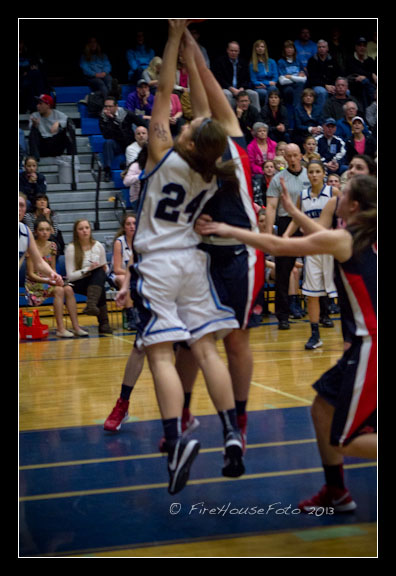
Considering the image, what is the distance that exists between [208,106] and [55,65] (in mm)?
7618

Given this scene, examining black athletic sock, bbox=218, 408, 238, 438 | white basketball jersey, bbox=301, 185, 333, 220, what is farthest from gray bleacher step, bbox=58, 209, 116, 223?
black athletic sock, bbox=218, 408, 238, 438

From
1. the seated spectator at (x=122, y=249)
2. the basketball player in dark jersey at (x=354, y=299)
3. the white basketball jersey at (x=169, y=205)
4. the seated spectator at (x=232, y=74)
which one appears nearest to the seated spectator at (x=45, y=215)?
the seated spectator at (x=122, y=249)

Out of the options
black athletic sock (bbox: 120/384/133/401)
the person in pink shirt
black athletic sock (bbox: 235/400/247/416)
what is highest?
the person in pink shirt

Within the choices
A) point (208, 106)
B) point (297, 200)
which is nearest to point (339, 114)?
point (297, 200)

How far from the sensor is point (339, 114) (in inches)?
476

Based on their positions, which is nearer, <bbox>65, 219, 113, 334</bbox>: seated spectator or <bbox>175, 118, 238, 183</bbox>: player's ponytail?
<bbox>175, 118, 238, 183</bbox>: player's ponytail

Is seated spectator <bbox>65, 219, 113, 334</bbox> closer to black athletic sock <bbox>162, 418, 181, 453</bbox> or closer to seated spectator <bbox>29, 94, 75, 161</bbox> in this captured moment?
seated spectator <bbox>29, 94, 75, 161</bbox>

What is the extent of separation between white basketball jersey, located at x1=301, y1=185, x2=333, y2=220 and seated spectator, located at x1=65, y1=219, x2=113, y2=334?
265cm

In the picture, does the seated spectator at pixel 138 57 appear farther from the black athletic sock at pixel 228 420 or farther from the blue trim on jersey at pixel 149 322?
the black athletic sock at pixel 228 420

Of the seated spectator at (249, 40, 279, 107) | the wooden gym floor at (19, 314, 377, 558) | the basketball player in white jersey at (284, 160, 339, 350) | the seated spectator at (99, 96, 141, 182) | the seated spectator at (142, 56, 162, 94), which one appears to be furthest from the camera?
the seated spectator at (249, 40, 279, 107)

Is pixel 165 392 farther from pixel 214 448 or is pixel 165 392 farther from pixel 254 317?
pixel 214 448

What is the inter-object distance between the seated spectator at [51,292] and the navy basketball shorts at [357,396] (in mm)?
6364

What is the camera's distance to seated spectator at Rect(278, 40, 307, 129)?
11695 mm

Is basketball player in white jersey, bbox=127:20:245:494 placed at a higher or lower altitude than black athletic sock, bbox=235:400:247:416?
higher
